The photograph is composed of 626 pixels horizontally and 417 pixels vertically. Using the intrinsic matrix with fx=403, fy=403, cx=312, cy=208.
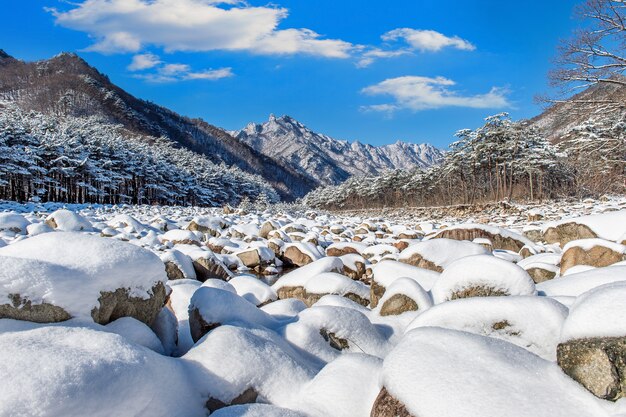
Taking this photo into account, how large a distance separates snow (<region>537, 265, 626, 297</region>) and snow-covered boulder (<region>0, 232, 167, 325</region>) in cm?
431

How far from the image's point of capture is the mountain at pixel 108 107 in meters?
116

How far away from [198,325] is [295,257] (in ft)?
35.3

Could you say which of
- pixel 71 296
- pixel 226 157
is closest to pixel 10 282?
pixel 71 296

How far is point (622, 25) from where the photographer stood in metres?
9.16

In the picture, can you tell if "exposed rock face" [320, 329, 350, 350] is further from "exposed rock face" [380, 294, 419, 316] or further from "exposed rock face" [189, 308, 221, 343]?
"exposed rock face" [380, 294, 419, 316]

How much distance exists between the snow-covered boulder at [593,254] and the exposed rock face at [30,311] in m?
7.53

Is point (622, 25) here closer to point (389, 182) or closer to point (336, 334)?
point (336, 334)

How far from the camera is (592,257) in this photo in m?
7.05

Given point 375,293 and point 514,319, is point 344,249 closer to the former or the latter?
point 375,293

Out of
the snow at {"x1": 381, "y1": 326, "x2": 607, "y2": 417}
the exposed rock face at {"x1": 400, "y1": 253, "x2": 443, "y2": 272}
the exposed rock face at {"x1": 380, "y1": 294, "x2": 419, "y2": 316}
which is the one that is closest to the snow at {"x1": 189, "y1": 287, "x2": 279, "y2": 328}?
the exposed rock face at {"x1": 380, "y1": 294, "x2": 419, "y2": 316}

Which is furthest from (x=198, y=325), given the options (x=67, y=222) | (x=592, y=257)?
(x=67, y=222)

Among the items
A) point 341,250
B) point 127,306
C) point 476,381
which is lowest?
point 341,250

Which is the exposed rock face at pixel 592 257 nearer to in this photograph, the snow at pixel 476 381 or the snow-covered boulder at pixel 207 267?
the snow at pixel 476 381

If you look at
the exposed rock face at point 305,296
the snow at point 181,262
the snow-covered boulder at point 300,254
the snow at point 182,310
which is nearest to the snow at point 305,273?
the exposed rock face at point 305,296
